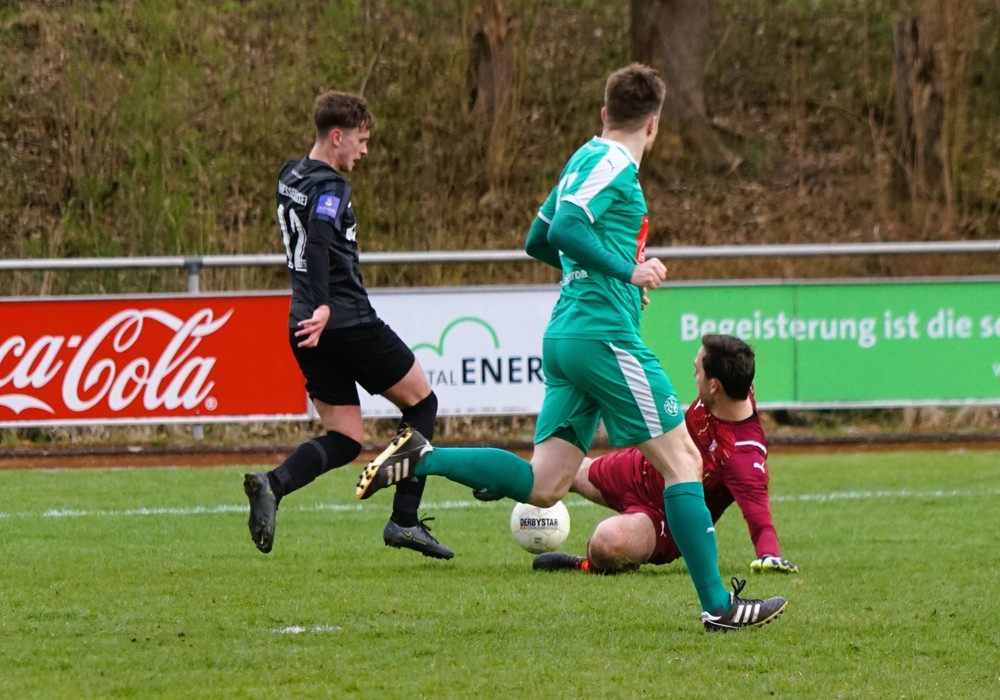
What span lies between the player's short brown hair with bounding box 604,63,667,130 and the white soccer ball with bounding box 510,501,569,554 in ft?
6.91

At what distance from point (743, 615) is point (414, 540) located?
1.96 meters

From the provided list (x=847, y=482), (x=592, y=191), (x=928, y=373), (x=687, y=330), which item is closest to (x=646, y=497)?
(x=592, y=191)

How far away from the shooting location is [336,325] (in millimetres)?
6258

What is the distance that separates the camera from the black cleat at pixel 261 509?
18.3ft

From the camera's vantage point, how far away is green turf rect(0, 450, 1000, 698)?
423 cm

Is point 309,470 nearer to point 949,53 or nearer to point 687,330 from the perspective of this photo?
point 687,330

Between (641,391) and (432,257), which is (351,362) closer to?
(641,391)

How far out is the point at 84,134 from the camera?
1614 centimetres

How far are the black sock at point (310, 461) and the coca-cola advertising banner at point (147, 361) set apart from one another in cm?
511

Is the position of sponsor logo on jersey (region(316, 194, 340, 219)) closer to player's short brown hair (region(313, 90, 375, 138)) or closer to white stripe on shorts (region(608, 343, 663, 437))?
player's short brown hair (region(313, 90, 375, 138))

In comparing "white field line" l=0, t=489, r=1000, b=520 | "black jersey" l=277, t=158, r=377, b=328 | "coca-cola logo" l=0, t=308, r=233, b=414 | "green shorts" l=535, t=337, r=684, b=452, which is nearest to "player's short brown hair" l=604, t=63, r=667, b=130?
"green shorts" l=535, t=337, r=684, b=452

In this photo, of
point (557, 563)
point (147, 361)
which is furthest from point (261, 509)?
point (147, 361)

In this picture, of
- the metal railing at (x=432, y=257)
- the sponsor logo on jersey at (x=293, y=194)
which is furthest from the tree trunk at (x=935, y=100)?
the sponsor logo on jersey at (x=293, y=194)

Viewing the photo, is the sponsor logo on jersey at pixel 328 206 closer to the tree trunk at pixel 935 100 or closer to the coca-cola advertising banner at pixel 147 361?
the coca-cola advertising banner at pixel 147 361
